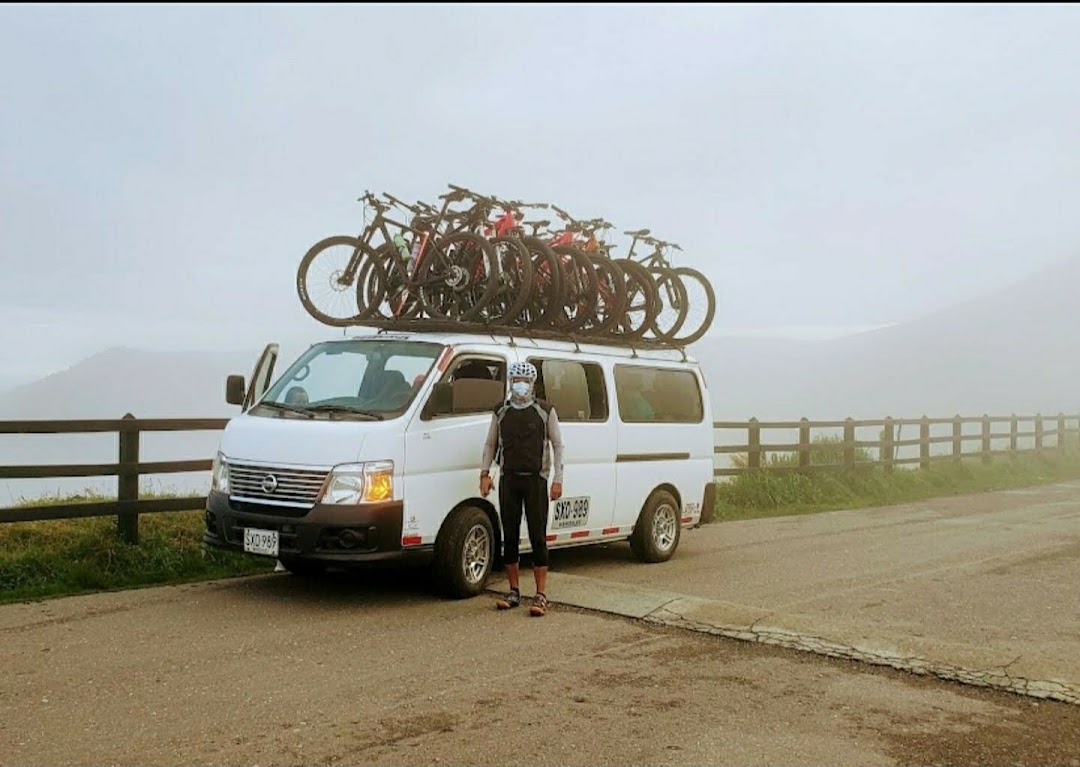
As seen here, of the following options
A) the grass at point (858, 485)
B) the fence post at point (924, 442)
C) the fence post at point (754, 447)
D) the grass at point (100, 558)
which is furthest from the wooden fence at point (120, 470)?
the fence post at point (924, 442)

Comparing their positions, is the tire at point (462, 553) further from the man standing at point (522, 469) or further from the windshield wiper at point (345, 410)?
the windshield wiper at point (345, 410)

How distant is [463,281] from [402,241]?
1128 millimetres

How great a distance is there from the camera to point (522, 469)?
300 inches

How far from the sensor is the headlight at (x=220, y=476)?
790cm

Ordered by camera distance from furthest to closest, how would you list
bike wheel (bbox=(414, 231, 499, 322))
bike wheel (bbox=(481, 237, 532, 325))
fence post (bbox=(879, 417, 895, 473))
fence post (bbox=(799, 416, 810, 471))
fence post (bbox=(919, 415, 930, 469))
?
fence post (bbox=(919, 415, 930, 469))
fence post (bbox=(879, 417, 895, 473))
fence post (bbox=(799, 416, 810, 471))
bike wheel (bbox=(414, 231, 499, 322))
bike wheel (bbox=(481, 237, 532, 325))

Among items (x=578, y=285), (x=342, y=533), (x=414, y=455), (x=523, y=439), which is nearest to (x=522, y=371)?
(x=523, y=439)

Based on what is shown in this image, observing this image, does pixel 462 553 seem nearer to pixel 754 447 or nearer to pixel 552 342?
pixel 552 342

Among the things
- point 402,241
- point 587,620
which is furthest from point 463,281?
point 587,620

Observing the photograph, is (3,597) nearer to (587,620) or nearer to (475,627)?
(475,627)

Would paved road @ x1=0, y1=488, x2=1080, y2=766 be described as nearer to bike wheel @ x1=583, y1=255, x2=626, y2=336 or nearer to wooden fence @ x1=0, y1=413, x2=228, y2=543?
wooden fence @ x1=0, y1=413, x2=228, y2=543

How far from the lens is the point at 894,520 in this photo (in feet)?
47.2

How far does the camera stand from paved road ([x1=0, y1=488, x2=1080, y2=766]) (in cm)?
459

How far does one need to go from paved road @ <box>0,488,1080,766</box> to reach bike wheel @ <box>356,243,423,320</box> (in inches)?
133

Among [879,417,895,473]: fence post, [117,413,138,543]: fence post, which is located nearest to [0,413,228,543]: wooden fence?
[117,413,138,543]: fence post
